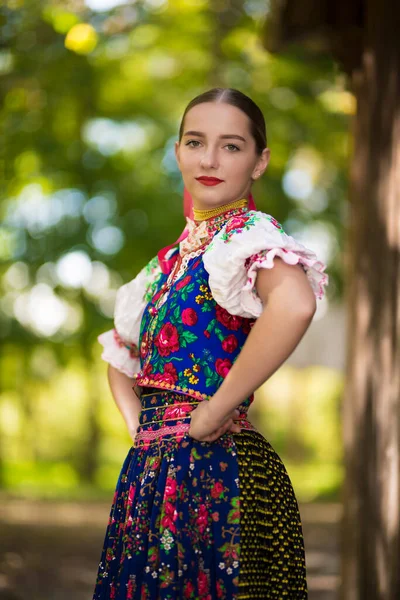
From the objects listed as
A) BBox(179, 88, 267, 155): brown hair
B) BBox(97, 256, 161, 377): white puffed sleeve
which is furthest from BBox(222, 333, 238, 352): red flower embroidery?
BBox(179, 88, 267, 155): brown hair

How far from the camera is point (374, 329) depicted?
4.43 metres

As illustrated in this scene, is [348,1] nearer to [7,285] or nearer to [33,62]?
[33,62]

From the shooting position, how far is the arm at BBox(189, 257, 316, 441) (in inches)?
75.4

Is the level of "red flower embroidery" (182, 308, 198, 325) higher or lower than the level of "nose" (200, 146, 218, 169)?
lower

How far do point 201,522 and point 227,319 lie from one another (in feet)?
1.53

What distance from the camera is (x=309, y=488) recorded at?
17.0 m

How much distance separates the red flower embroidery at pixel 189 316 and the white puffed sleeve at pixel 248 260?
0.26 ft

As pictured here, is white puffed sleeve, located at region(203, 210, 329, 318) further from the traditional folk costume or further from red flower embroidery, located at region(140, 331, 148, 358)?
red flower embroidery, located at region(140, 331, 148, 358)

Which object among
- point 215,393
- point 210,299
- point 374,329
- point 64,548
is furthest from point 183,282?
point 64,548

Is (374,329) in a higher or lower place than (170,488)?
higher

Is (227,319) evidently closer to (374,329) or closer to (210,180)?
(210,180)

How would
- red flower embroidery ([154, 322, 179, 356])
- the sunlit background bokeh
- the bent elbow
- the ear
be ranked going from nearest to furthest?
the bent elbow
red flower embroidery ([154, 322, 179, 356])
the ear
the sunlit background bokeh

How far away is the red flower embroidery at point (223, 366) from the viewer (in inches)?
82.9

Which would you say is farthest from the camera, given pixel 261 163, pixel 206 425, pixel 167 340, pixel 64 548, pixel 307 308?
pixel 64 548
